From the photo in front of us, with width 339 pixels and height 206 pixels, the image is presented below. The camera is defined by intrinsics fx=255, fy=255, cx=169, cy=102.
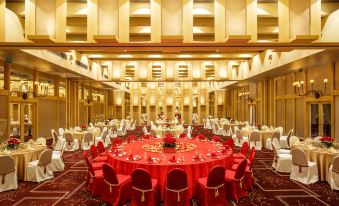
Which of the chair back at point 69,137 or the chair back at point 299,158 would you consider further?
the chair back at point 69,137

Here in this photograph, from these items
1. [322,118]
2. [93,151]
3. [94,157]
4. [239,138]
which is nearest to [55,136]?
[94,157]

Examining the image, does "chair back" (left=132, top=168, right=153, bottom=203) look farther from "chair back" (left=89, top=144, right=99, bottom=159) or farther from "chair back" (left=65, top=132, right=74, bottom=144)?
"chair back" (left=65, top=132, right=74, bottom=144)

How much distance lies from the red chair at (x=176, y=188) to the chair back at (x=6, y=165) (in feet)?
12.1

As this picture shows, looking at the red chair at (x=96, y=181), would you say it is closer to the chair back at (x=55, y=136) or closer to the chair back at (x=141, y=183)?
the chair back at (x=141, y=183)

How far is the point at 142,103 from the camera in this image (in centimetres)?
2706

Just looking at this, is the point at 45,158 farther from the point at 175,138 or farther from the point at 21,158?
the point at 175,138

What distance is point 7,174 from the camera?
18.9 feet

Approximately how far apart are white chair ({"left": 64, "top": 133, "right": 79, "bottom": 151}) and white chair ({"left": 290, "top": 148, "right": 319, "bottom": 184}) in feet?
27.2

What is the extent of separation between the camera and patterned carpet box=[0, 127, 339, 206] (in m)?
5.08

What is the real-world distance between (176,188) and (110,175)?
122cm

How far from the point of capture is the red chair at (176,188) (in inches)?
171

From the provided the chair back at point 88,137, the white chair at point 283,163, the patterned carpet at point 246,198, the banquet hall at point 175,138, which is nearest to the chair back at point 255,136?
the banquet hall at point 175,138

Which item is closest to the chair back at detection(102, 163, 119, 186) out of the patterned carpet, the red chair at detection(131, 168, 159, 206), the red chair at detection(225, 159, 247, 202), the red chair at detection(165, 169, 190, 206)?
the red chair at detection(131, 168, 159, 206)

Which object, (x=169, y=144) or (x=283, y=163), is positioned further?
(x=283, y=163)
